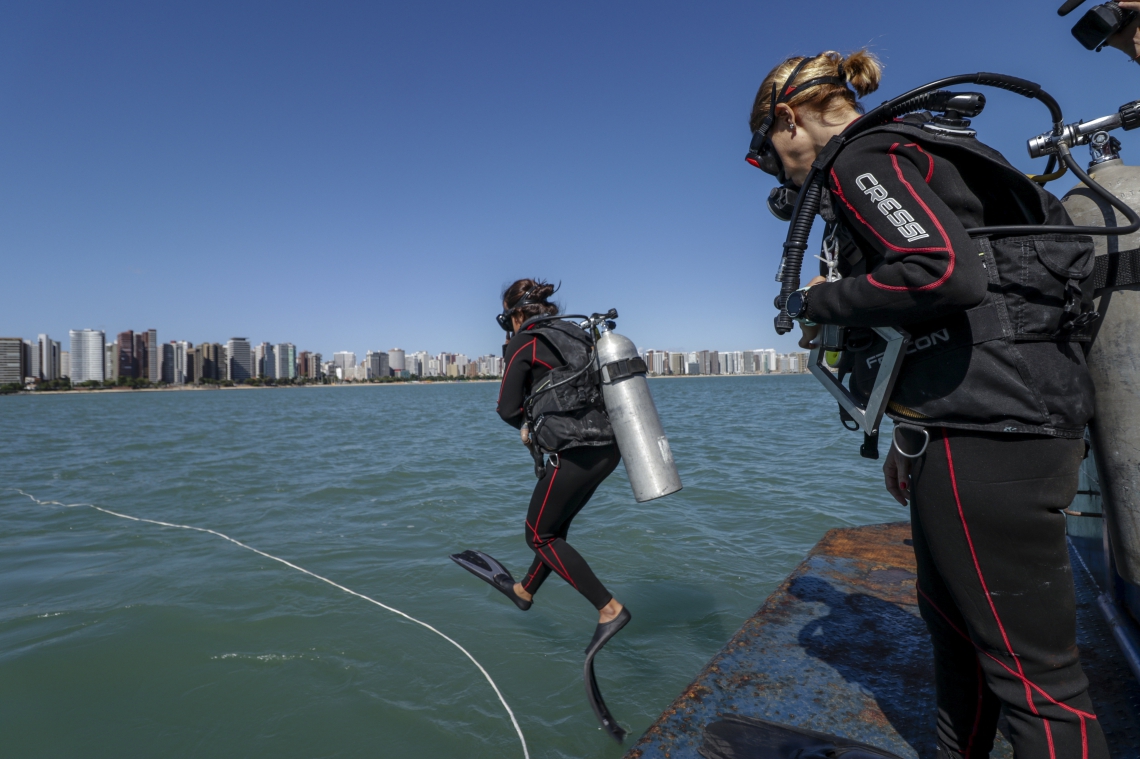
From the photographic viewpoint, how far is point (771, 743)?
73.7 inches

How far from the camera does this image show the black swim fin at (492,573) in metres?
3.60

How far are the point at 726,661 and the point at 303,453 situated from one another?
46.0 ft

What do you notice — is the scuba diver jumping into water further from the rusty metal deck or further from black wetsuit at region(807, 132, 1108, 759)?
black wetsuit at region(807, 132, 1108, 759)

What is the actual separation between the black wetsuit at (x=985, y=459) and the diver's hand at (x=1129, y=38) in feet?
1.82

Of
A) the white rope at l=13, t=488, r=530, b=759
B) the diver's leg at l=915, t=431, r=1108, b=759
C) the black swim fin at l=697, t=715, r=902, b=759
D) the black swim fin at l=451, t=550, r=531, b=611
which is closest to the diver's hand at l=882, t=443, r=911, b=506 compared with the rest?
the diver's leg at l=915, t=431, r=1108, b=759

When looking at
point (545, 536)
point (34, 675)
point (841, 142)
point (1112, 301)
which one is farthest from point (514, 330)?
point (34, 675)

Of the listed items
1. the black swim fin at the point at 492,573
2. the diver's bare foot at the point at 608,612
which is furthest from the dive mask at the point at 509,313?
the diver's bare foot at the point at 608,612

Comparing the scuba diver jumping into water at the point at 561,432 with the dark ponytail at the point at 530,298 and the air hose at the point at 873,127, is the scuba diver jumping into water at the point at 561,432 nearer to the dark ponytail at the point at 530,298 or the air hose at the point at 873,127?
the dark ponytail at the point at 530,298

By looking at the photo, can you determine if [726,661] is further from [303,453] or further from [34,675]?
[303,453]

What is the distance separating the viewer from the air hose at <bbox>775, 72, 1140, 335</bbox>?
1423mm

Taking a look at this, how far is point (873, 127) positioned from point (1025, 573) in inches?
42.6

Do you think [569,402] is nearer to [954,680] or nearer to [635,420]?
[635,420]

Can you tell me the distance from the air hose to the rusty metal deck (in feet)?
4.43

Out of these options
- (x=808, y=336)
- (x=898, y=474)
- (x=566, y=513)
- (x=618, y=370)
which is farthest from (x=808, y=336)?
(x=566, y=513)
